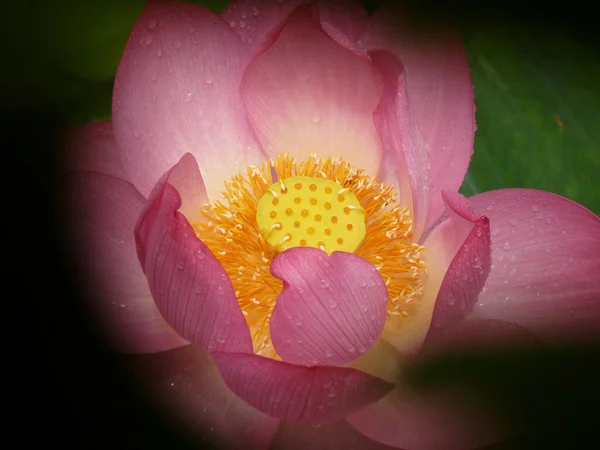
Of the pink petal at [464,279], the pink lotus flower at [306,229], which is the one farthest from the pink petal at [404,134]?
the pink petal at [464,279]

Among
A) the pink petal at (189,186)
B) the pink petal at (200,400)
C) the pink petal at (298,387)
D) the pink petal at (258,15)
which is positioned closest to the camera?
the pink petal at (298,387)

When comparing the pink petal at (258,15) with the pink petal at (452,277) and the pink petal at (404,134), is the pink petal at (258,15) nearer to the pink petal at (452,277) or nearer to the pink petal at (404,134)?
the pink petal at (404,134)

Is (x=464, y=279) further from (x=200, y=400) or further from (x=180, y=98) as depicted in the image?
(x=180, y=98)

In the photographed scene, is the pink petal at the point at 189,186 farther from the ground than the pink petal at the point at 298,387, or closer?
farther from the ground

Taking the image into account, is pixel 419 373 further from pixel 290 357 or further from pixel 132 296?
pixel 132 296

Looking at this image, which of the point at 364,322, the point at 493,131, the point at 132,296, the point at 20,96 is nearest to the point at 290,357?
the point at 364,322

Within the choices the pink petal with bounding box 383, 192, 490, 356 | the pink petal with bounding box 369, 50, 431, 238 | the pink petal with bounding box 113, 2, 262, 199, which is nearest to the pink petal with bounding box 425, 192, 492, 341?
the pink petal with bounding box 383, 192, 490, 356

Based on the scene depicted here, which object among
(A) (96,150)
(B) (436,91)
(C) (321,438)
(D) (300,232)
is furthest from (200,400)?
(B) (436,91)
